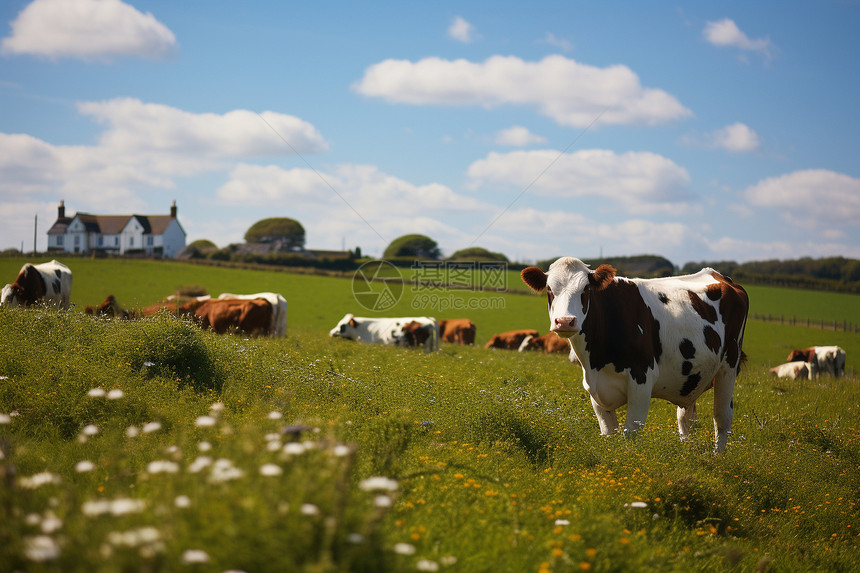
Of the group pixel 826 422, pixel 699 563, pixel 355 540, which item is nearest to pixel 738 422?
pixel 826 422

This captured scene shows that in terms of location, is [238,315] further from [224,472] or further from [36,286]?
[224,472]

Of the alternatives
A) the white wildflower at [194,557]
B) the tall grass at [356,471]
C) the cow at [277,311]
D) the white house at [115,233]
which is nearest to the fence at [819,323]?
→ the tall grass at [356,471]

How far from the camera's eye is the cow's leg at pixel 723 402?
10.1 m

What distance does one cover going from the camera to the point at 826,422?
12.3 metres

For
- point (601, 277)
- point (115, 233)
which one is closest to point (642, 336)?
point (601, 277)

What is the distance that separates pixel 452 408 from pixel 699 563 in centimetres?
393

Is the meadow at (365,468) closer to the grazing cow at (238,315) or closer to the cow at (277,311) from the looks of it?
the grazing cow at (238,315)

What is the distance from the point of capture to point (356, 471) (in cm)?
560

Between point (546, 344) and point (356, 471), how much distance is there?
82.0 feet

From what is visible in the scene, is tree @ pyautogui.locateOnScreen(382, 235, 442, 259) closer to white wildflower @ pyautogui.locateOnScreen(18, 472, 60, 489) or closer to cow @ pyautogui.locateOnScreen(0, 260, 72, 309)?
cow @ pyautogui.locateOnScreen(0, 260, 72, 309)

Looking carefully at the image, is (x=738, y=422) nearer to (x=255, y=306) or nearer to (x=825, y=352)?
(x=255, y=306)

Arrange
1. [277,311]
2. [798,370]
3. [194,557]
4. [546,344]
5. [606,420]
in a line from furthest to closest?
1. [546,344]
2. [798,370]
3. [277,311]
4. [606,420]
5. [194,557]

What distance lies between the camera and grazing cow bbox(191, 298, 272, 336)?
63.6 feet

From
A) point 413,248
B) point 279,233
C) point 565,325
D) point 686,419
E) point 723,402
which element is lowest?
point 686,419
